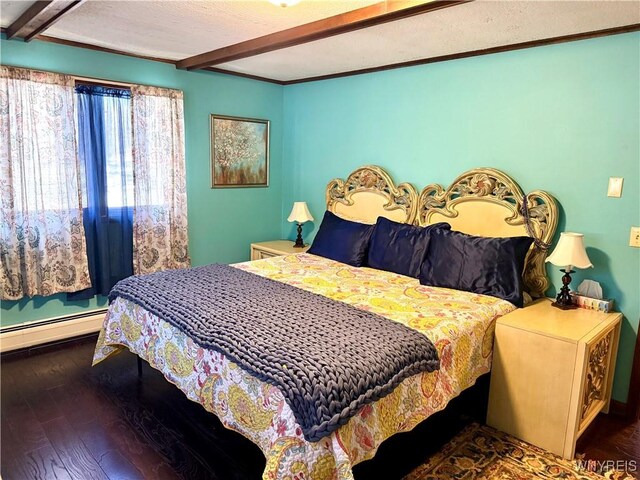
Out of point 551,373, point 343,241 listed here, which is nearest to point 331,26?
point 343,241

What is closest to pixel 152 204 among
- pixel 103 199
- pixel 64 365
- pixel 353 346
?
pixel 103 199

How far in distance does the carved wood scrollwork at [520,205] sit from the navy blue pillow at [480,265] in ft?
0.54

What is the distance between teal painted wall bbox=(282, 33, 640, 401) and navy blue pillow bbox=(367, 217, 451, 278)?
0.48m

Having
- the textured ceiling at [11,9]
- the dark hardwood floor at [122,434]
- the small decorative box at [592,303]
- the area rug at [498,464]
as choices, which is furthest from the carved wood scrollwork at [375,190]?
the textured ceiling at [11,9]

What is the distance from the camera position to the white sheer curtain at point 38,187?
303 centimetres

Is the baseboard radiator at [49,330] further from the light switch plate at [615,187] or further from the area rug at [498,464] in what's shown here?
the light switch plate at [615,187]

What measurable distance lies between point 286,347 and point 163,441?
39.3 inches

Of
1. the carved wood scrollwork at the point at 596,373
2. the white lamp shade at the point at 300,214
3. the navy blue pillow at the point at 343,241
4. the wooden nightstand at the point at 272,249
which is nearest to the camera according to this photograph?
the carved wood scrollwork at the point at 596,373

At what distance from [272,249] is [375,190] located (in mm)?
1120

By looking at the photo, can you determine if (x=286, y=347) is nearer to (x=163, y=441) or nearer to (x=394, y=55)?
(x=163, y=441)

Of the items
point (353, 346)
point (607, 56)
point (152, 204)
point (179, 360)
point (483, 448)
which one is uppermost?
point (607, 56)

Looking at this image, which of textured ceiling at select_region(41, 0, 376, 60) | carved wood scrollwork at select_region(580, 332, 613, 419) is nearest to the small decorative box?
carved wood scrollwork at select_region(580, 332, 613, 419)

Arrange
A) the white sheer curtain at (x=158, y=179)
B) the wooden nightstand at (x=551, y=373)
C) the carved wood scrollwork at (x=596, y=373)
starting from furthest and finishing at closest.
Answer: the white sheer curtain at (x=158, y=179)
the carved wood scrollwork at (x=596, y=373)
the wooden nightstand at (x=551, y=373)

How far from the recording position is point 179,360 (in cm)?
224
